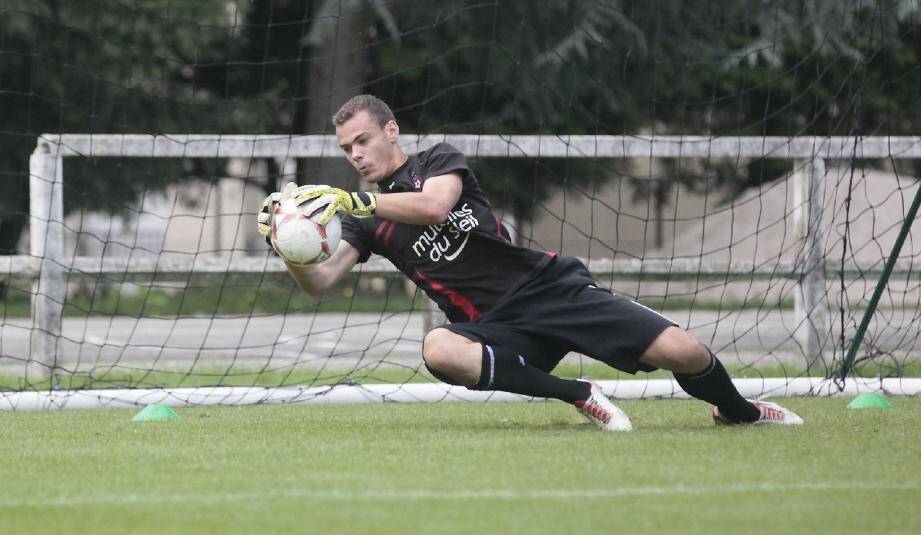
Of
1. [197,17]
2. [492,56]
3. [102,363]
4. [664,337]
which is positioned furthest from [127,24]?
[664,337]

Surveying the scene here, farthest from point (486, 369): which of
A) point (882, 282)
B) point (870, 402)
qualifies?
point (882, 282)

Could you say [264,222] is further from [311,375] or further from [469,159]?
[469,159]

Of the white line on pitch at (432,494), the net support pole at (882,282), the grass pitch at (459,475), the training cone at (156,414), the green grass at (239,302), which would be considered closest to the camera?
the grass pitch at (459,475)

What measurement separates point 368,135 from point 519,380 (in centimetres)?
125

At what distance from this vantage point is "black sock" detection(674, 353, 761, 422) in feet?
19.8

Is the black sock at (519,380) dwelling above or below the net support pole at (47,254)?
above

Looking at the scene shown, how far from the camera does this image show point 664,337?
5.92 meters

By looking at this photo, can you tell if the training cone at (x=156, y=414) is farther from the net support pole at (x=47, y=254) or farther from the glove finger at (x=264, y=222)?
the net support pole at (x=47, y=254)

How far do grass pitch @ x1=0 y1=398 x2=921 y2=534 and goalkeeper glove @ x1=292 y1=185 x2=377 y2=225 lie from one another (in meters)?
0.94

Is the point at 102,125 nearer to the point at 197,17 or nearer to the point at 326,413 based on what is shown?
the point at 197,17

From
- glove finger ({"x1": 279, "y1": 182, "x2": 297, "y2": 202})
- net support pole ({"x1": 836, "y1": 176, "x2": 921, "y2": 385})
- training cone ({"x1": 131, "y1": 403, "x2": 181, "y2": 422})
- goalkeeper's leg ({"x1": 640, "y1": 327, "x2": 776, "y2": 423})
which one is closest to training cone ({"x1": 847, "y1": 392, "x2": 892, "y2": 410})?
net support pole ({"x1": 836, "y1": 176, "x2": 921, "y2": 385})

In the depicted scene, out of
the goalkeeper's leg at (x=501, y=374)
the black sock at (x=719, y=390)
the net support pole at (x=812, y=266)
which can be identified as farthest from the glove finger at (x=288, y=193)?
the net support pole at (x=812, y=266)

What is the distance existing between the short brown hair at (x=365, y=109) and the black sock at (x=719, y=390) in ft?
5.60

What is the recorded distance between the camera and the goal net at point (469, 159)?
8883 millimetres
